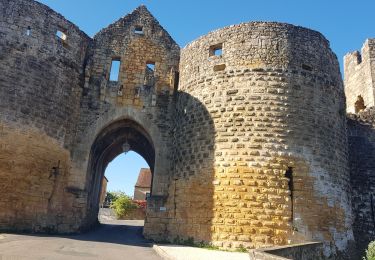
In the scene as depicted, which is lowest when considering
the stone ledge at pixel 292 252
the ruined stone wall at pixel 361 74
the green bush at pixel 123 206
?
the stone ledge at pixel 292 252

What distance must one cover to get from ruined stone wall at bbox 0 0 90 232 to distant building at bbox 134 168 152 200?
25.7m

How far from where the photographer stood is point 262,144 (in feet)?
33.9

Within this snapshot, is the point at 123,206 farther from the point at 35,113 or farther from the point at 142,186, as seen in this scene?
the point at 35,113

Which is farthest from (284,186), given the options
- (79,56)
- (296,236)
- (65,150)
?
(79,56)

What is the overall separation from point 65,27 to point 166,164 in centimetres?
Answer: 600

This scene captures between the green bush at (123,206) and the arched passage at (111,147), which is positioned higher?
the arched passage at (111,147)

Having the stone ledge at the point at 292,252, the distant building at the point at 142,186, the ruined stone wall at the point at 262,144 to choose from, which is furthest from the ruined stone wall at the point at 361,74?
the distant building at the point at 142,186

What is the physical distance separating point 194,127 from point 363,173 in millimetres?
6181

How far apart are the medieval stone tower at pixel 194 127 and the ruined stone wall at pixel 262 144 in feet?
0.11

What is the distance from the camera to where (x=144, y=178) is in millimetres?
40281

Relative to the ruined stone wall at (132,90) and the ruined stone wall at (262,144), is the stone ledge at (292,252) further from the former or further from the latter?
the ruined stone wall at (132,90)

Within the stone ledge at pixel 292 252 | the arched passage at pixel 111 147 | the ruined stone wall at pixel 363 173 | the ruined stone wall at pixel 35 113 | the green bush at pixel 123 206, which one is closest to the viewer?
the stone ledge at pixel 292 252

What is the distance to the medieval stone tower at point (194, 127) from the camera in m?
10.1

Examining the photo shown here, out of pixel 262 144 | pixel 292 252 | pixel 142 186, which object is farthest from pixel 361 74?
pixel 142 186
